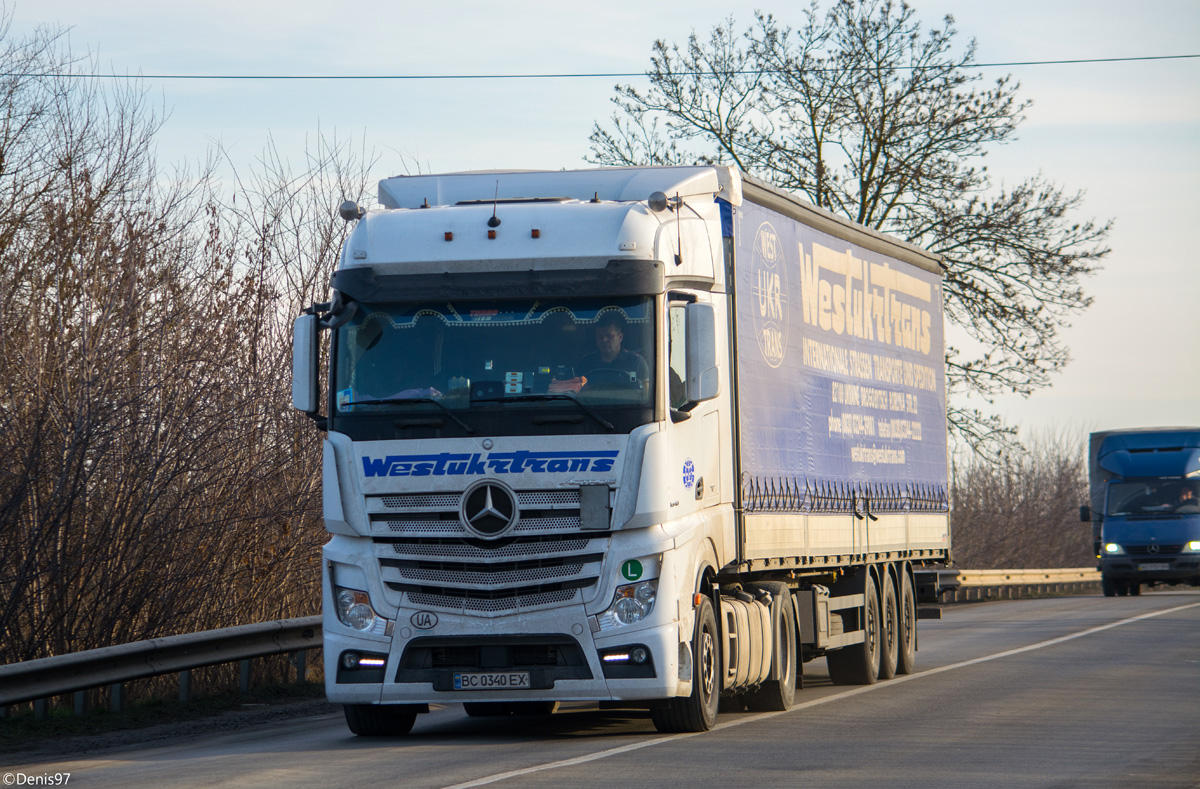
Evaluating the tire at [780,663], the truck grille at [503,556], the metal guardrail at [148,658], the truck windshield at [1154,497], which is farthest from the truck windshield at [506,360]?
the truck windshield at [1154,497]

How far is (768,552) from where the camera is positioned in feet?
39.4

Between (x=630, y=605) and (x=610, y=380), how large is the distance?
1.46 m

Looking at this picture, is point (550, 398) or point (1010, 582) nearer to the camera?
point (550, 398)

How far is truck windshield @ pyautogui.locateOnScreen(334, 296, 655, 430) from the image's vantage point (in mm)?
10141

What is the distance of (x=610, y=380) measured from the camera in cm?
1015

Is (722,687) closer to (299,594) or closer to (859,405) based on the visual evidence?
(859,405)

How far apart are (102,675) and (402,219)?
3987 millimetres

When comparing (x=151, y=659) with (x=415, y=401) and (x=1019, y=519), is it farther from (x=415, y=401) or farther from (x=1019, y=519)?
(x=1019, y=519)

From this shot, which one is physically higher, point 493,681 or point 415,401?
point 415,401

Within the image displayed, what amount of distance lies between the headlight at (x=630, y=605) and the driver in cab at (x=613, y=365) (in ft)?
4.25

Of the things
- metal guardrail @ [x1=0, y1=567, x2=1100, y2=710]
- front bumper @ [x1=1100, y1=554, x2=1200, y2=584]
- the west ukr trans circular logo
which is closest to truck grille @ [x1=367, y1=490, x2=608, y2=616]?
metal guardrail @ [x1=0, y1=567, x2=1100, y2=710]

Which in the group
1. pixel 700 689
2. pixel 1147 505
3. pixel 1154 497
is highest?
pixel 1154 497

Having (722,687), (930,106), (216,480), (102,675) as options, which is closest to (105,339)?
(216,480)

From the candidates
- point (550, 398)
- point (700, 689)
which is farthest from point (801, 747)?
point (550, 398)
